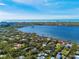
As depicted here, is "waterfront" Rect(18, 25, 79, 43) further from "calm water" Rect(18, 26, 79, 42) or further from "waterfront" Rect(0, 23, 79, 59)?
"waterfront" Rect(0, 23, 79, 59)

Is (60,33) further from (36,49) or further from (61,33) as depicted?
(36,49)

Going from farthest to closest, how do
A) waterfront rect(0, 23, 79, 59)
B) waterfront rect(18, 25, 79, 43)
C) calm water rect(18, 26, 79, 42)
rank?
calm water rect(18, 26, 79, 42), waterfront rect(18, 25, 79, 43), waterfront rect(0, 23, 79, 59)

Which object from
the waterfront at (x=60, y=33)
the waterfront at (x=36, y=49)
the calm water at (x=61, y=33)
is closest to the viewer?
the waterfront at (x=36, y=49)

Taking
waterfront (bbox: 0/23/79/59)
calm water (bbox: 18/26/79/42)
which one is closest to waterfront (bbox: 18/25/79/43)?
calm water (bbox: 18/26/79/42)

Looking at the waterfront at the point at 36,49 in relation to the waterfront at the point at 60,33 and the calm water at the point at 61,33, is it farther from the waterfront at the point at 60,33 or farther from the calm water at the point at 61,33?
the calm water at the point at 61,33

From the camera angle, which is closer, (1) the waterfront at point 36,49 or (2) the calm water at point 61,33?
(1) the waterfront at point 36,49

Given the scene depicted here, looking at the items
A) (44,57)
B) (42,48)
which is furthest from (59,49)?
(44,57)

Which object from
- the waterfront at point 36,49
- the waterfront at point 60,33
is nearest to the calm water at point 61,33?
the waterfront at point 60,33

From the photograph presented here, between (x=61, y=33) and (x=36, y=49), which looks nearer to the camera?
(x=36, y=49)

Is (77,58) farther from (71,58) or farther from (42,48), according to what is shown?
(42,48)

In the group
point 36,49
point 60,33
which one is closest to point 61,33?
point 60,33

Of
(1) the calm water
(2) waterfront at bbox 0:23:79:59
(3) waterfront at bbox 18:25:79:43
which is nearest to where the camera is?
(2) waterfront at bbox 0:23:79:59

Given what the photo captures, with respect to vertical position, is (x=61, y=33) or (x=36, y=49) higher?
(x=36, y=49)
